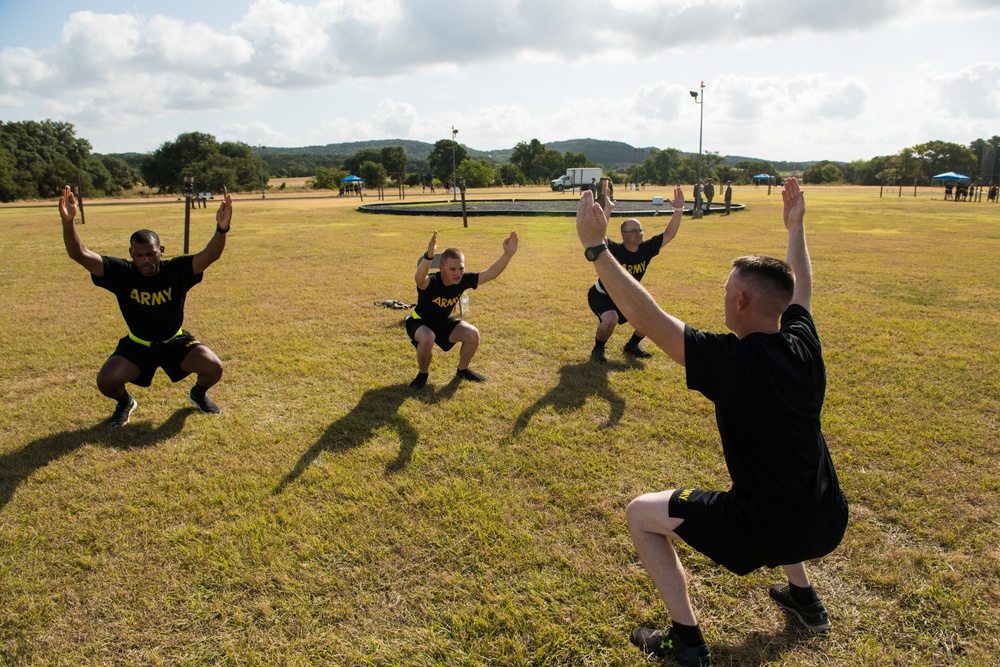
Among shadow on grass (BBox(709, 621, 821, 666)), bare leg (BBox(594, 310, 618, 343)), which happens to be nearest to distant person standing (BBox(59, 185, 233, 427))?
bare leg (BBox(594, 310, 618, 343))

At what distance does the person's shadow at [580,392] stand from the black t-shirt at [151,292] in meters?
3.36

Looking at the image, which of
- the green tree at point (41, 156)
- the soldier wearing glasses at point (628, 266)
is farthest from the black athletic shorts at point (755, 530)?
the green tree at point (41, 156)

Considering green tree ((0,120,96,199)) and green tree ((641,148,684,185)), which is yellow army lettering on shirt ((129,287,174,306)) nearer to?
green tree ((0,120,96,199))

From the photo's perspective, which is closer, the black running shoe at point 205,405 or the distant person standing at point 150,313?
the distant person standing at point 150,313

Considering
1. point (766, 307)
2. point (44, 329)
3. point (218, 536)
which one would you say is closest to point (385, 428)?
point (218, 536)

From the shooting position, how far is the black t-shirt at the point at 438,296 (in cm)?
593

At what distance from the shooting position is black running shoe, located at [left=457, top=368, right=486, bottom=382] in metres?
5.97

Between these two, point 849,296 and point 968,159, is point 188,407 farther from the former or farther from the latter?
point 968,159

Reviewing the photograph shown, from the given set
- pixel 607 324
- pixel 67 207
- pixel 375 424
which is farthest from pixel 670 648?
pixel 67 207

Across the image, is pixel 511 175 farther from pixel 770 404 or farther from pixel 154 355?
pixel 770 404

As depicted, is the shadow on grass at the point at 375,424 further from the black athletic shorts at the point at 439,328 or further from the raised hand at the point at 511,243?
→ the raised hand at the point at 511,243

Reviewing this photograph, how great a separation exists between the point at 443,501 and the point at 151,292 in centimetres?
344

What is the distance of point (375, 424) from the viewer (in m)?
4.94

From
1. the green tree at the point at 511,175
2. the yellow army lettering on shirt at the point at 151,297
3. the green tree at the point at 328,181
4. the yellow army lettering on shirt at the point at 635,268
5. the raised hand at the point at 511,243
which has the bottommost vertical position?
the yellow army lettering on shirt at the point at 151,297
